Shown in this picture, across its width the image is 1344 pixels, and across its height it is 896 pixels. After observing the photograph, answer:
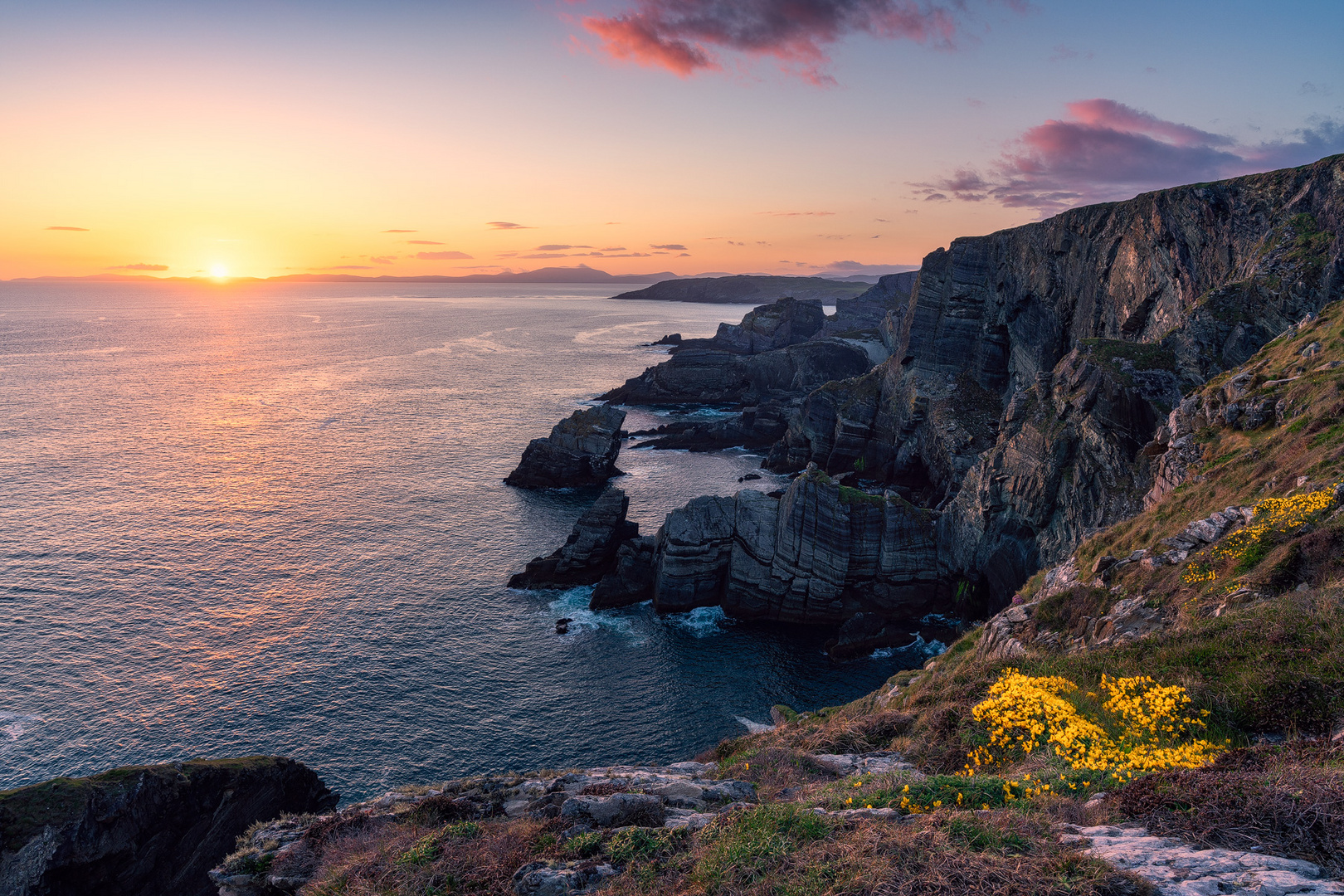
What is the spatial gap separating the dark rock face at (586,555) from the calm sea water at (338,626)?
1.78 meters

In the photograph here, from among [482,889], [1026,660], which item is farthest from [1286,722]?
[482,889]

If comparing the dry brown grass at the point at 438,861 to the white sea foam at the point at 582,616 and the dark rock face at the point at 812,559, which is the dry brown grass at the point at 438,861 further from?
the dark rock face at the point at 812,559

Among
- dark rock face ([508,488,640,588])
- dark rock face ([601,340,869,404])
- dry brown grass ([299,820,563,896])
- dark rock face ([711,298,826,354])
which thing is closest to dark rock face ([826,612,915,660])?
dark rock face ([508,488,640,588])

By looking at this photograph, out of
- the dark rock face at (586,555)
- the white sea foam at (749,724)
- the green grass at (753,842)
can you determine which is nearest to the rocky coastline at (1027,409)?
the dark rock face at (586,555)

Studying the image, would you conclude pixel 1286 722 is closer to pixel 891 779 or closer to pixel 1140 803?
pixel 1140 803

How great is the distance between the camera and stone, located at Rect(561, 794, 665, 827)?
15.1m

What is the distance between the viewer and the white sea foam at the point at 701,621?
5203 cm

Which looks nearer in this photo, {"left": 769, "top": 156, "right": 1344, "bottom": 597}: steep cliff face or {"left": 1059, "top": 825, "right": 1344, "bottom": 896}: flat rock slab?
{"left": 1059, "top": 825, "right": 1344, "bottom": 896}: flat rock slab

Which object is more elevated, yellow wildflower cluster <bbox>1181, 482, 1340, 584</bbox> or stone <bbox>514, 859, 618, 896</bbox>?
yellow wildflower cluster <bbox>1181, 482, 1340, 584</bbox>

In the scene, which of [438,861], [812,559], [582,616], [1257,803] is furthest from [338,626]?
[1257,803]

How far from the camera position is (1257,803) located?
31.8 ft

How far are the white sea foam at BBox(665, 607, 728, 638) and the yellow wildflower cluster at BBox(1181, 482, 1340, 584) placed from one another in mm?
35249

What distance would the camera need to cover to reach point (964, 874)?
30.8ft

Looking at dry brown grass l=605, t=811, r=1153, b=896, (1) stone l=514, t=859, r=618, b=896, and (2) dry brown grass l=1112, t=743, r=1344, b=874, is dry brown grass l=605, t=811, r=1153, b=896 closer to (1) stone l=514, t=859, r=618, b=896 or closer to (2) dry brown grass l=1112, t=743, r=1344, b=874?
(1) stone l=514, t=859, r=618, b=896
